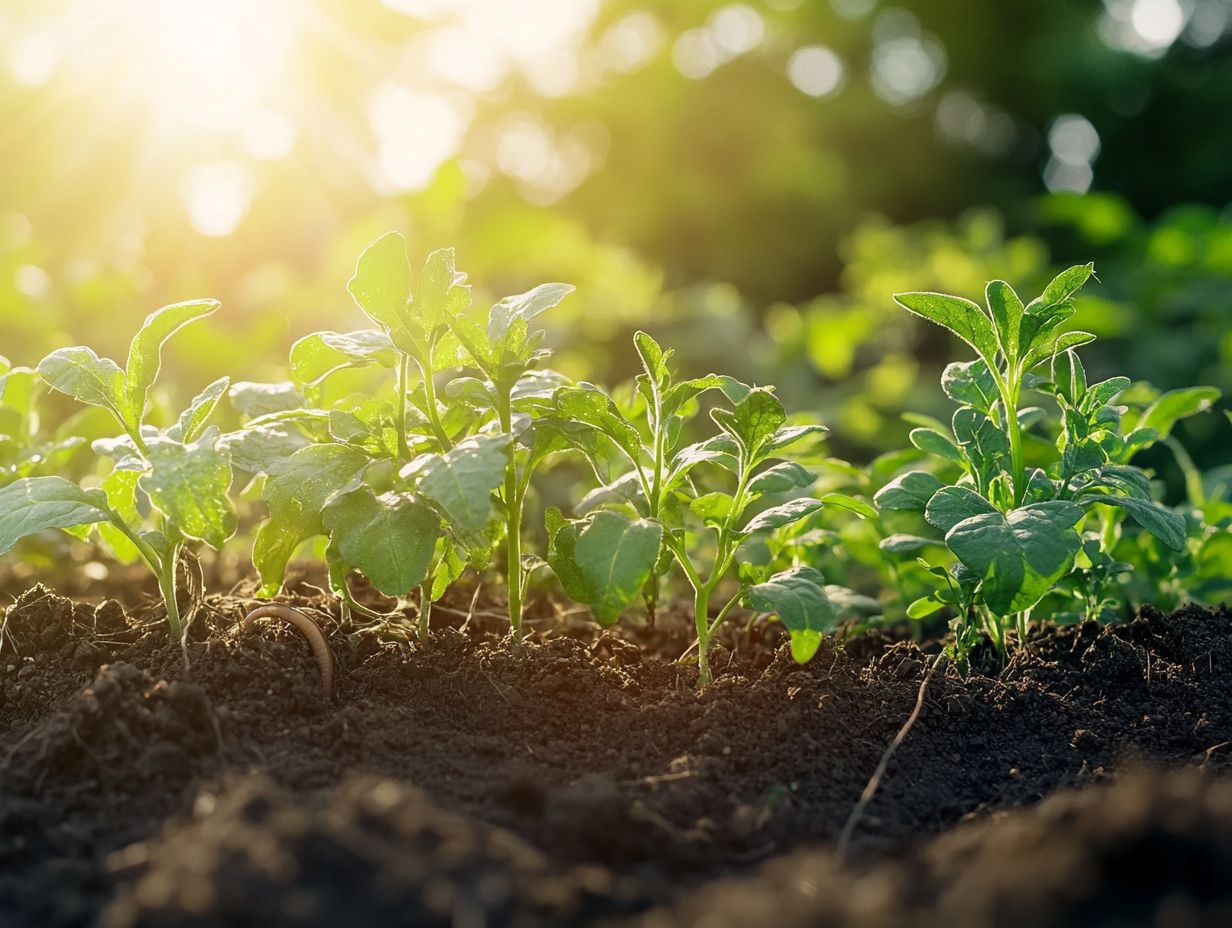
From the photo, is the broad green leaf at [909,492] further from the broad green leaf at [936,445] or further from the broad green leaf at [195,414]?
the broad green leaf at [195,414]

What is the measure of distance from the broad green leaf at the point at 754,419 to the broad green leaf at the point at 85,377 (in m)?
1.02

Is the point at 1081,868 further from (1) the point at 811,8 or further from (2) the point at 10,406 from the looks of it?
(1) the point at 811,8

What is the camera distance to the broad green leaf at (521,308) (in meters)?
1.77

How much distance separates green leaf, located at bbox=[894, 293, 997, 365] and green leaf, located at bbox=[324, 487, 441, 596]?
34.2 inches

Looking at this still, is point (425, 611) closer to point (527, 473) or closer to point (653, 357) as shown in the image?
point (527, 473)

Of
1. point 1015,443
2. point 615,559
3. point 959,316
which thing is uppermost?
point 959,316

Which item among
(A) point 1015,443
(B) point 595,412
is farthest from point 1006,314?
(B) point 595,412

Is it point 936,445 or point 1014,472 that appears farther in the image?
point 936,445

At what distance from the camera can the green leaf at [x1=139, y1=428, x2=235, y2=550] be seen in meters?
1.60

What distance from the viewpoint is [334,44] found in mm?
8180

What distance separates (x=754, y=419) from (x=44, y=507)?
3.80 feet

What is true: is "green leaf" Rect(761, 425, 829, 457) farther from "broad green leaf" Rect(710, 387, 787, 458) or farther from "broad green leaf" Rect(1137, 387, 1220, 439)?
"broad green leaf" Rect(1137, 387, 1220, 439)

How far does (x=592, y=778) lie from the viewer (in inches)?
61.4

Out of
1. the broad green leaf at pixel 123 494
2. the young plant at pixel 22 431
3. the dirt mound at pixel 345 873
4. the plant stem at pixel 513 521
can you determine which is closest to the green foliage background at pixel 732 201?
the young plant at pixel 22 431
